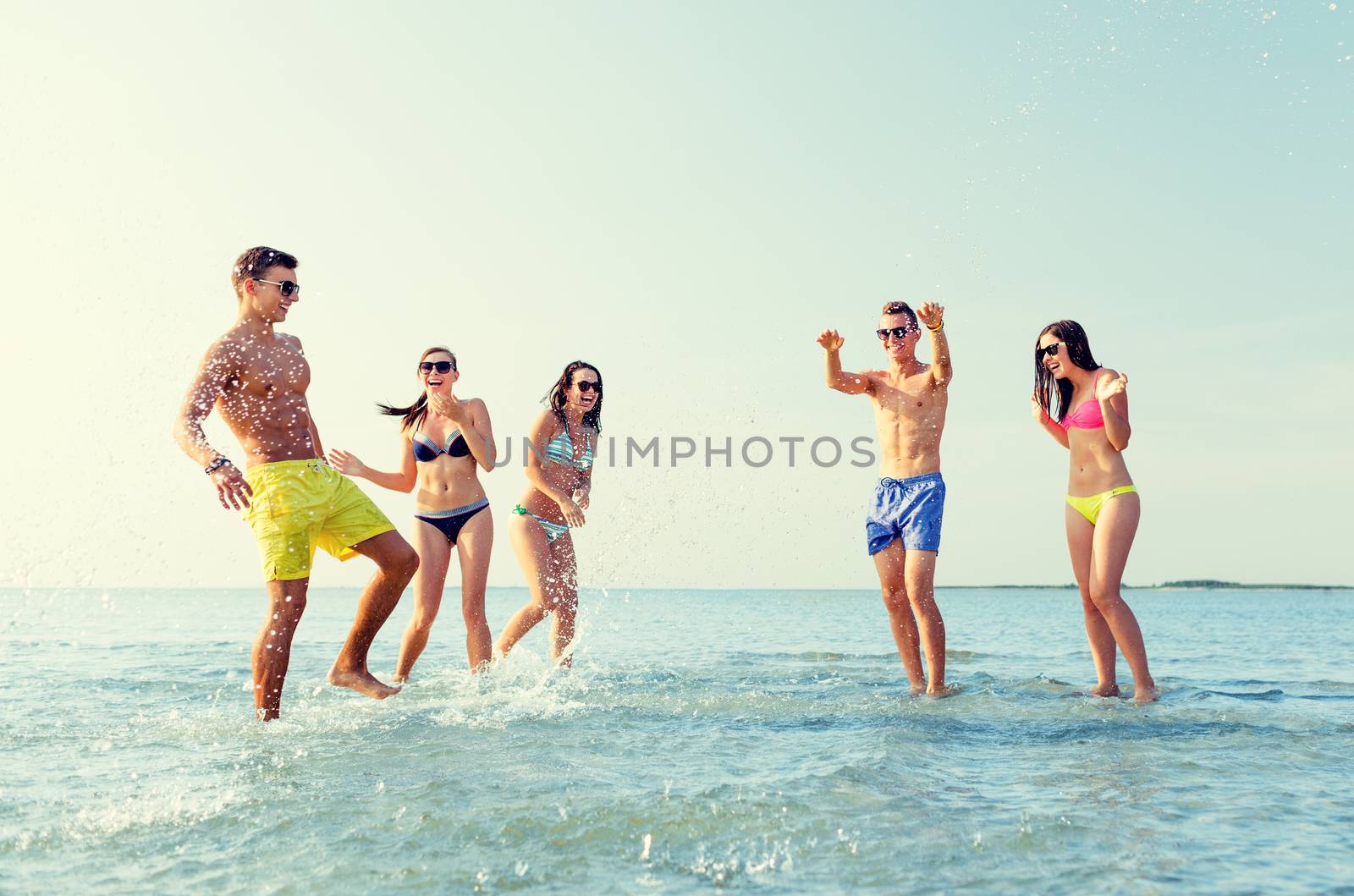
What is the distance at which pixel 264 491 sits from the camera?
17.2 ft

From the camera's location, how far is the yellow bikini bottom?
630 centimetres

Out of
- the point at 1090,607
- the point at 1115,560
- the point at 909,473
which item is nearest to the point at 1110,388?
the point at 1115,560

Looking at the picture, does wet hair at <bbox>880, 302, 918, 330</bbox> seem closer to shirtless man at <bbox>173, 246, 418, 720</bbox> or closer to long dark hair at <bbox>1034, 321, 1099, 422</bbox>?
long dark hair at <bbox>1034, 321, 1099, 422</bbox>

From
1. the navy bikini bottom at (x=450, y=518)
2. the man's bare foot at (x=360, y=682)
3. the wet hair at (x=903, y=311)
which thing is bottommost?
the man's bare foot at (x=360, y=682)

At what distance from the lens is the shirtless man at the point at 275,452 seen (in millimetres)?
5207

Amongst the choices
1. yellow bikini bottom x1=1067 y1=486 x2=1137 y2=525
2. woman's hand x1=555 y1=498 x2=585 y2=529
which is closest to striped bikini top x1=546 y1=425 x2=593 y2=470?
woman's hand x1=555 y1=498 x2=585 y2=529

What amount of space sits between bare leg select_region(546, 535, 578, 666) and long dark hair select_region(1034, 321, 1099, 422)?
3454 millimetres

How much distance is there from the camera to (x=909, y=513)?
6.54 metres

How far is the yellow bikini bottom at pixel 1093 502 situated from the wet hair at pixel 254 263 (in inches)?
199

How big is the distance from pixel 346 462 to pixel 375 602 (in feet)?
4.63

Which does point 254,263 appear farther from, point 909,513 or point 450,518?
point 909,513

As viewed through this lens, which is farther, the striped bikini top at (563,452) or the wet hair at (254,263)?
the striped bikini top at (563,452)

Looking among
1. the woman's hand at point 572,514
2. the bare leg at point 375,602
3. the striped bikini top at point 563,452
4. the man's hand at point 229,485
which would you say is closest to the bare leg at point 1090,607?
the woman's hand at point 572,514

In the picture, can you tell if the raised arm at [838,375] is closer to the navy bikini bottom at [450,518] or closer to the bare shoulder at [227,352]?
the navy bikini bottom at [450,518]
